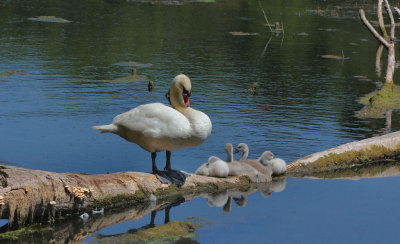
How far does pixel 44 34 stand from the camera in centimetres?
3594

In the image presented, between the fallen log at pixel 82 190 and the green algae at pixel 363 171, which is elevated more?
the fallen log at pixel 82 190

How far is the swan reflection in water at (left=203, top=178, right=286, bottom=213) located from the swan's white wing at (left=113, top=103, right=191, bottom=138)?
1658 mm

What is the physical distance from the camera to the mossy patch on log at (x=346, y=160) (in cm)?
1407

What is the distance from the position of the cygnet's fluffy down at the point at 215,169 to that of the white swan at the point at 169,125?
0.96 metres

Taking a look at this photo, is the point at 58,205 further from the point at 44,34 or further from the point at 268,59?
the point at 44,34

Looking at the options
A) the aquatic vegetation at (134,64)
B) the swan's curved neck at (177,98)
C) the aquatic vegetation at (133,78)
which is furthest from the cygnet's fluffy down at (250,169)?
the aquatic vegetation at (134,64)

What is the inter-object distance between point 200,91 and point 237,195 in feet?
36.4

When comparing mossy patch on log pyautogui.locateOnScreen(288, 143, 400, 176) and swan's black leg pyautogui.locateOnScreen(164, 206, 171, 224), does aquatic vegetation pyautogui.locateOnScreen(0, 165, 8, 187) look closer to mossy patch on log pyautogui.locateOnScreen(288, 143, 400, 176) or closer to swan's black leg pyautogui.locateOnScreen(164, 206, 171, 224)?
swan's black leg pyautogui.locateOnScreen(164, 206, 171, 224)

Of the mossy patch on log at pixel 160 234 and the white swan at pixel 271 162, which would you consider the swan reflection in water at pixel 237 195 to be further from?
the mossy patch on log at pixel 160 234

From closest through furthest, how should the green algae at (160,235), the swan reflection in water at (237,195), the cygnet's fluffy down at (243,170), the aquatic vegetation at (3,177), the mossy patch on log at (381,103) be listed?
the aquatic vegetation at (3,177) < the green algae at (160,235) < the swan reflection in water at (237,195) < the cygnet's fluffy down at (243,170) < the mossy patch on log at (381,103)

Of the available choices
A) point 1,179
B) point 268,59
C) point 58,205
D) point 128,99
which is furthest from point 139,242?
point 268,59

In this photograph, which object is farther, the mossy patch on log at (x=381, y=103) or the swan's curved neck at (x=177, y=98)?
the mossy patch on log at (x=381, y=103)

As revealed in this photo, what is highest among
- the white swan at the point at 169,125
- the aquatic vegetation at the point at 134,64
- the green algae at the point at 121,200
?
the white swan at the point at 169,125

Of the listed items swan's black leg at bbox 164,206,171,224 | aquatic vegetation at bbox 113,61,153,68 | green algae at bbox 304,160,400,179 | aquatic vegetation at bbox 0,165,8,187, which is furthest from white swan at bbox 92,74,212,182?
aquatic vegetation at bbox 113,61,153,68
